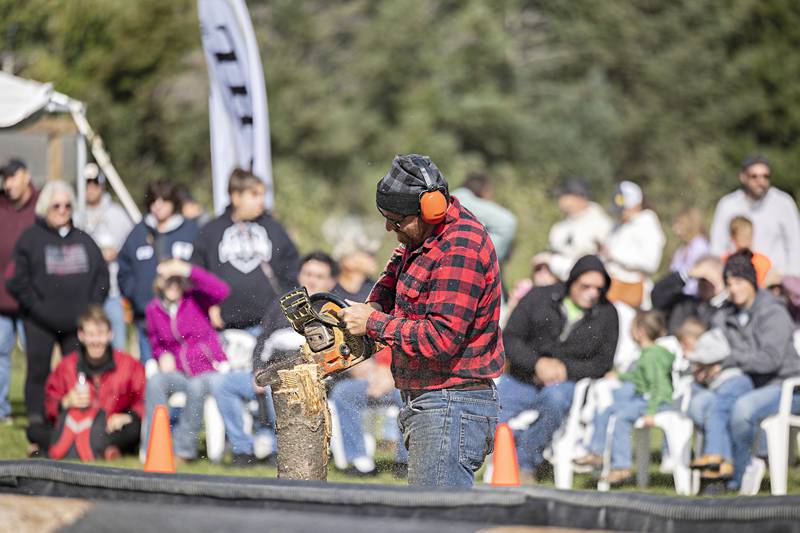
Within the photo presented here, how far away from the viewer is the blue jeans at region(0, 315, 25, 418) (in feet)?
33.6

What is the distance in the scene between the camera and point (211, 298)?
29.1 feet

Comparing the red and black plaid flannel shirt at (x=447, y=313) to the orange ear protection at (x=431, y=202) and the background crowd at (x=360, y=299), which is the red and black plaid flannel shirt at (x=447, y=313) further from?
the background crowd at (x=360, y=299)

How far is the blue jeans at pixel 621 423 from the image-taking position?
8.02 m

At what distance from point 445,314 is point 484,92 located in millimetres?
27860

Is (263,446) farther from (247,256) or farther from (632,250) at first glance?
(632,250)

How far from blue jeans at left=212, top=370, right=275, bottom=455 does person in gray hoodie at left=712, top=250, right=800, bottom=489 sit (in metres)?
2.82

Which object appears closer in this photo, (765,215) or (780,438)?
(780,438)

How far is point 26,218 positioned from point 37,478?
6.22 m

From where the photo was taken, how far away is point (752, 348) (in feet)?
26.7

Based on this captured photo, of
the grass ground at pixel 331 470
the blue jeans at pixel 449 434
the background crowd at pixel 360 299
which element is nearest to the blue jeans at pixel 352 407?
the background crowd at pixel 360 299

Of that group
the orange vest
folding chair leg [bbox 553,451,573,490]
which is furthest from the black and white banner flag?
folding chair leg [bbox 553,451,573,490]

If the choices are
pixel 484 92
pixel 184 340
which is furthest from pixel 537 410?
pixel 484 92

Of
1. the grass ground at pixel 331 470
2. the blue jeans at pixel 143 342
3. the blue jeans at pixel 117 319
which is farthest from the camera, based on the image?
the blue jeans at pixel 117 319

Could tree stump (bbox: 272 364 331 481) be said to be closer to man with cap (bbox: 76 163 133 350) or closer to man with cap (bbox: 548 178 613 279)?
man with cap (bbox: 548 178 613 279)
